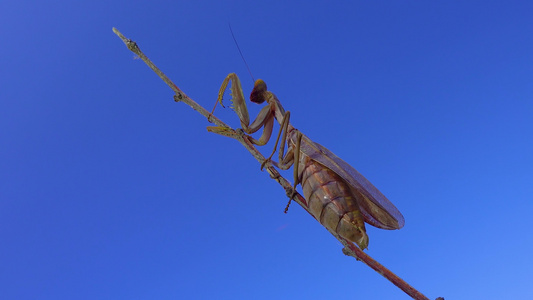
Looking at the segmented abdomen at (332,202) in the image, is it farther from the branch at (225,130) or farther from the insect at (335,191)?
the branch at (225,130)

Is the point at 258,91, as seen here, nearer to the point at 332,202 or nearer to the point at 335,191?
the point at 335,191

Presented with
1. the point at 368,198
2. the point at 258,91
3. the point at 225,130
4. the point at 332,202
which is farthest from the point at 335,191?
the point at 258,91

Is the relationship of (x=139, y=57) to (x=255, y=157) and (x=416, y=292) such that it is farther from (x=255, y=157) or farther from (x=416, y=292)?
(x=416, y=292)

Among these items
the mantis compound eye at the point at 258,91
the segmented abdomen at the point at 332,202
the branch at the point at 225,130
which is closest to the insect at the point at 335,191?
the segmented abdomen at the point at 332,202

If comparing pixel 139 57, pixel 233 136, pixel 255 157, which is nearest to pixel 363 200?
pixel 255 157

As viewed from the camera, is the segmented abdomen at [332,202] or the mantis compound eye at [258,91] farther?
the mantis compound eye at [258,91]

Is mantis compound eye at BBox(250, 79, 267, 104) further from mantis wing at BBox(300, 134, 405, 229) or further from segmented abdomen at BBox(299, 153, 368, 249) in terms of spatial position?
segmented abdomen at BBox(299, 153, 368, 249)

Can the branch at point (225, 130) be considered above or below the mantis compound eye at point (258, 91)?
below
